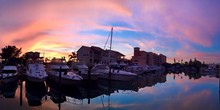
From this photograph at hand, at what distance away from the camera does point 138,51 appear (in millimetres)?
149625

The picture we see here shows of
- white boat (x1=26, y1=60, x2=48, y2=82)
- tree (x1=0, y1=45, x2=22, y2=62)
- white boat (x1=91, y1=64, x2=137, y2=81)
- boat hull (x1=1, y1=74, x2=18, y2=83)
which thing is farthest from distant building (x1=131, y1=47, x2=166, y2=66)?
boat hull (x1=1, y1=74, x2=18, y2=83)

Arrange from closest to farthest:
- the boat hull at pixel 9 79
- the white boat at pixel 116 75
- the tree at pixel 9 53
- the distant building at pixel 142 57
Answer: the boat hull at pixel 9 79 → the white boat at pixel 116 75 → the tree at pixel 9 53 → the distant building at pixel 142 57

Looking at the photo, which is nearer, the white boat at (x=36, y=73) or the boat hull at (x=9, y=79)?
the white boat at (x=36, y=73)

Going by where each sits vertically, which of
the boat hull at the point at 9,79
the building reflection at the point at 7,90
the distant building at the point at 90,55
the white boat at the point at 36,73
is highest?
the distant building at the point at 90,55

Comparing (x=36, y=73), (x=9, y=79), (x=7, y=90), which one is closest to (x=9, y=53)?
(x=9, y=79)

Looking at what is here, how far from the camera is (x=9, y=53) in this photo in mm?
84125

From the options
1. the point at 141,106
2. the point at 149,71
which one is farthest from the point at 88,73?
the point at 149,71

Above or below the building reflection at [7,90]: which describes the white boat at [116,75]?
above

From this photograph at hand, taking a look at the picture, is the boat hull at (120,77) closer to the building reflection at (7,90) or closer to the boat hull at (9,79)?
the boat hull at (9,79)

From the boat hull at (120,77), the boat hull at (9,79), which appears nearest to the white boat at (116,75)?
the boat hull at (120,77)

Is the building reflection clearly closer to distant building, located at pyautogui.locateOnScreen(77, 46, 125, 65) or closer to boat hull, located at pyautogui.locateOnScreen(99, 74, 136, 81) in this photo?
boat hull, located at pyautogui.locateOnScreen(99, 74, 136, 81)

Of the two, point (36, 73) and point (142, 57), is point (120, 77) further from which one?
point (142, 57)

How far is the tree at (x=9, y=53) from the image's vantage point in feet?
273

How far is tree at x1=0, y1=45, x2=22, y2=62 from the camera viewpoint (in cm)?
8329
